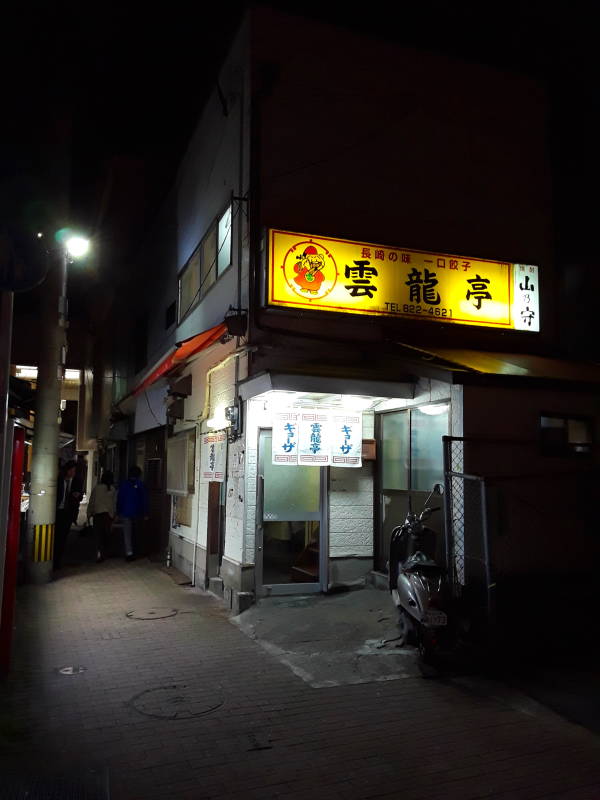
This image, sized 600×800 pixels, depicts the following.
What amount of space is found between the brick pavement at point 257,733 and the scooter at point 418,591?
0.56m

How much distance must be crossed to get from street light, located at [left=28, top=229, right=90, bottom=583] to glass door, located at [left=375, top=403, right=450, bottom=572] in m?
6.87

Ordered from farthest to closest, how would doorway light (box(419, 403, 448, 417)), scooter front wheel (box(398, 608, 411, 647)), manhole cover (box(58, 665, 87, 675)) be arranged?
doorway light (box(419, 403, 448, 417)), scooter front wheel (box(398, 608, 411, 647)), manhole cover (box(58, 665, 87, 675))

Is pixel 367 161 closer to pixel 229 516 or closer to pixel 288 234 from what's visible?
pixel 288 234

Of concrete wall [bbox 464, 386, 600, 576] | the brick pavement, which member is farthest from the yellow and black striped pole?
concrete wall [bbox 464, 386, 600, 576]

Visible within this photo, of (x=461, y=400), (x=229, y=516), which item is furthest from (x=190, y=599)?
(x=461, y=400)

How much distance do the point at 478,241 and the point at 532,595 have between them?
671 centimetres

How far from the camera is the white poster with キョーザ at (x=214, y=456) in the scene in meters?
11.6

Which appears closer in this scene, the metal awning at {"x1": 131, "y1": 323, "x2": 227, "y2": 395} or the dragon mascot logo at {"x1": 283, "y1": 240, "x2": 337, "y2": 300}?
the dragon mascot logo at {"x1": 283, "y1": 240, "x2": 337, "y2": 300}

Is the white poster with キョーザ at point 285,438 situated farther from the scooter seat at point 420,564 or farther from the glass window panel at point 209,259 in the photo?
the glass window panel at point 209,259

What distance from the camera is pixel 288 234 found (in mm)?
10328

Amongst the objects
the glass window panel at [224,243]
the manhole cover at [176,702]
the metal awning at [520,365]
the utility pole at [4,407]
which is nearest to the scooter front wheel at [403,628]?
the manhole cover at [176,702]

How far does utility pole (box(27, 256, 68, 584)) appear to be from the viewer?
506 inches

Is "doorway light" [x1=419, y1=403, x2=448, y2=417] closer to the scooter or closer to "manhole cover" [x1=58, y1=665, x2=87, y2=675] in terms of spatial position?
the scooter

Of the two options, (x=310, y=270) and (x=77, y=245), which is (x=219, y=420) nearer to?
(x=310, y=270)
